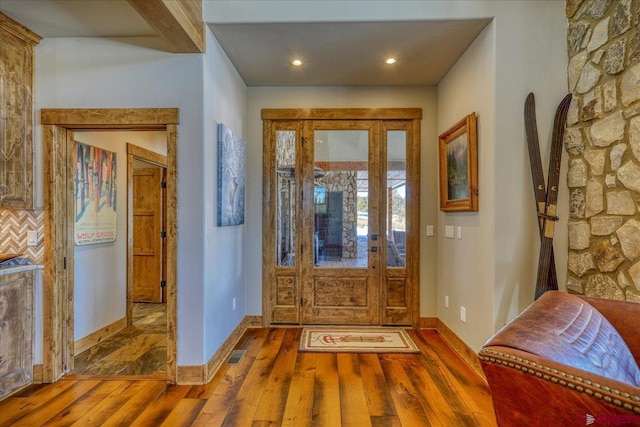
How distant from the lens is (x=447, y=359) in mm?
2898

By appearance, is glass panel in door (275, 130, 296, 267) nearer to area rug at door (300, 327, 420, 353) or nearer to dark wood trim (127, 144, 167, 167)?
area rug at door (300, 327, 420, 353)

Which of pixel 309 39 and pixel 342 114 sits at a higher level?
pixel 309 39

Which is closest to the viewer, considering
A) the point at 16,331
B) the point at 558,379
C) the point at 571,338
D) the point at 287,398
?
the point at 558,379

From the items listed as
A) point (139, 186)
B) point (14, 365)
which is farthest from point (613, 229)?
point (139, 186)

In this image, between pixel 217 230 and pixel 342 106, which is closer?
pixel 217 230

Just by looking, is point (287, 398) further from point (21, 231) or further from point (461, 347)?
point (21, 231)

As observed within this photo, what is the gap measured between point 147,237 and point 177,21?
3.57 m

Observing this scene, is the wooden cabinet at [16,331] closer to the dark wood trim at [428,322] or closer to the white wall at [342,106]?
the white wall at [342,106]

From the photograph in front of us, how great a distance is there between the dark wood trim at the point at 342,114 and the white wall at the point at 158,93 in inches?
52.2

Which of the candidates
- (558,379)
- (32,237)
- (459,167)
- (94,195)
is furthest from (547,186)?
(94,195)

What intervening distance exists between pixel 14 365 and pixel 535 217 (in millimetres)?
4117

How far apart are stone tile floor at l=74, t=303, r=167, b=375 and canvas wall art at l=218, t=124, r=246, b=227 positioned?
143cm

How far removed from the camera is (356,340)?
10.8ft

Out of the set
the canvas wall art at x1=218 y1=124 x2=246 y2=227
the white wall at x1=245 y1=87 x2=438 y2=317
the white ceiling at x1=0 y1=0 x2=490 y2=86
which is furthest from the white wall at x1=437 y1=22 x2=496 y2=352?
the canvas wall art at x1=218 y1=124 x2=246 y2=227
